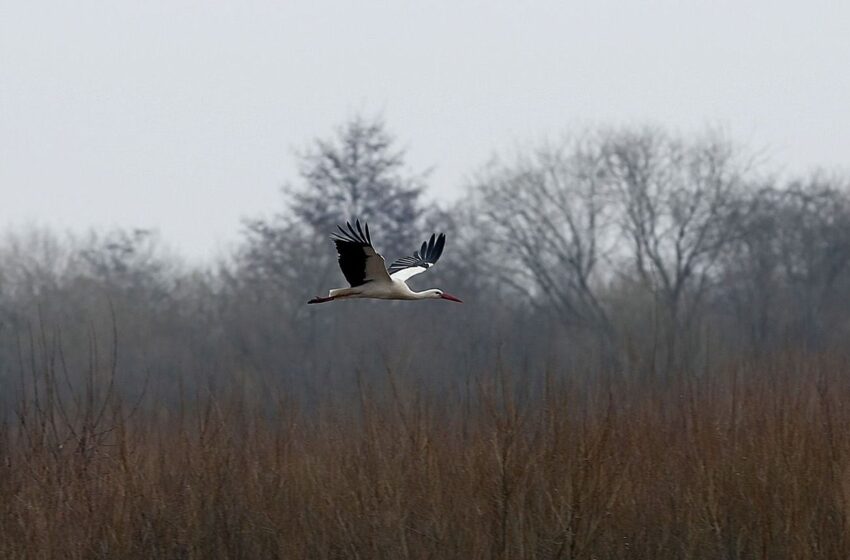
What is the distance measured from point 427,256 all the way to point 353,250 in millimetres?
2509

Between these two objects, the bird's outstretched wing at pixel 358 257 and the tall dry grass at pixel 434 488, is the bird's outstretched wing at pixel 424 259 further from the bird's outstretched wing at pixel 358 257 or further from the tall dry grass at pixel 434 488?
the tall dry grass at pixel 434 488

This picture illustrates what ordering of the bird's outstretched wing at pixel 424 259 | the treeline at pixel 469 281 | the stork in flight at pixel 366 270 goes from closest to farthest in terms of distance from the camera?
the stork in flight at pixel 366 270 < the bird's outstretched wing at pixel 424 259 < the treeline at pixel 469 281

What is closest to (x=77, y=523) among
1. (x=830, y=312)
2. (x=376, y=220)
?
(x=376, y=220)

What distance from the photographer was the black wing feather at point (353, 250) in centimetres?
1048

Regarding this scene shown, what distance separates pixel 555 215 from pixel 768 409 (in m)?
26.1

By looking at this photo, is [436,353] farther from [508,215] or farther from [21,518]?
[21,518]

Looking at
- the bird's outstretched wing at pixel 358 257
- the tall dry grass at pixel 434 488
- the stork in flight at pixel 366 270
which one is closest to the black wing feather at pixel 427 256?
the stork in flight at pixel 366 270

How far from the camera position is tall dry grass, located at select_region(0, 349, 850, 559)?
10.4m

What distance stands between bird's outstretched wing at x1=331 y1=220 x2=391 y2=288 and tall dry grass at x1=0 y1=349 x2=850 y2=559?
0.95 metres

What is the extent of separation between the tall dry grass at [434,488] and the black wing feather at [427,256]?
1816 mm

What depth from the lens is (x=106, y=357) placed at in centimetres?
2972

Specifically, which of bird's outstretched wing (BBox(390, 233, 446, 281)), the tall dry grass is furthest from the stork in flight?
the tall dry grass

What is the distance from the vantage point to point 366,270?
11.2 metres

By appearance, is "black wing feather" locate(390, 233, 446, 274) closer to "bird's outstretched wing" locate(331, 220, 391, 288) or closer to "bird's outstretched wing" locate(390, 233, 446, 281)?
"bird's outstretched wing" locate(390, 233, 446, 281)
